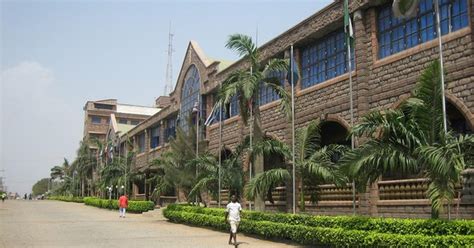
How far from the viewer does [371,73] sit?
19.3 metres

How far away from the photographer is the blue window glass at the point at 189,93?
3791 cm

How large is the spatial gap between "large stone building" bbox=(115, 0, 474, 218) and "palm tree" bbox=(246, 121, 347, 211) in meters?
1.48

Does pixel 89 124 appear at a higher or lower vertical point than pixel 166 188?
higher

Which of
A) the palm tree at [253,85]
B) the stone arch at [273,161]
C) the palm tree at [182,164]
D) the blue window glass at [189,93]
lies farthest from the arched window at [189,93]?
the palm tree at [253,85]

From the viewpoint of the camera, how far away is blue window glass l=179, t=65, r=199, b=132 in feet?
124

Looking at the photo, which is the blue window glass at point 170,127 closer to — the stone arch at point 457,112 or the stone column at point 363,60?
the stone column at point 363,60

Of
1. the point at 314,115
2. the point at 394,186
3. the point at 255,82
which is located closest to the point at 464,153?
the point at 394,186

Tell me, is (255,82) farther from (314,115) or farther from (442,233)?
(442,233)

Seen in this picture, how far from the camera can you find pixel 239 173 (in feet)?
81.7

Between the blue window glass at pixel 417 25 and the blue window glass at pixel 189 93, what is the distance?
63.3 ft

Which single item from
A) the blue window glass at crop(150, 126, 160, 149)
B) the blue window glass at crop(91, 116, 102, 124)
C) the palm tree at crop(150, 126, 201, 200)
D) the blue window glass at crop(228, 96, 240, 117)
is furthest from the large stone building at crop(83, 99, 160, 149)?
the palm tree at crop(150, 126, 201, 200)

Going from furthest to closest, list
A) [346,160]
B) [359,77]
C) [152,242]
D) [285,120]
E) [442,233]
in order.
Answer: [285,120] < [359,77] < [152,242] < [346,160] < [442,233]

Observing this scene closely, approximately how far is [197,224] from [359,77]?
10252 mm

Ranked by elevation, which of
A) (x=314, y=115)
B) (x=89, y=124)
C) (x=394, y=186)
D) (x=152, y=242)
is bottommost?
(x=152, y=242)
